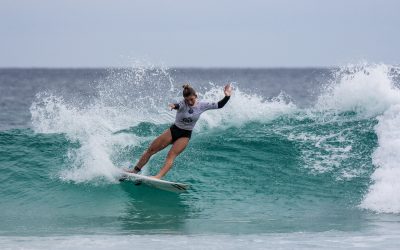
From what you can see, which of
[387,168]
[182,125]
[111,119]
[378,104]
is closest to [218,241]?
[182,125]

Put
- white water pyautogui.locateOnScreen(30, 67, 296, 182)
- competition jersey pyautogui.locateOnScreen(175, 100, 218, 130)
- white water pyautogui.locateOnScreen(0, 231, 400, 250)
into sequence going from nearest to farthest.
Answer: white water pyautogui.locateOnScreen(0, 231, 400, 250), competition jersey pyautogui.locateOnScreen(175, 100, 218, 130), white water pyautogui.locateOnScreen(30, 67, 296, 182)

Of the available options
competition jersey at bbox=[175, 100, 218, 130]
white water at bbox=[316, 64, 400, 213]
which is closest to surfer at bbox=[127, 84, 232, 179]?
competition jersey at bbox=[175, 100, 218, 130]

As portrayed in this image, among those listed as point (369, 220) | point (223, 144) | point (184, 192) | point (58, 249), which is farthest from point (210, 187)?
point (58, 249)

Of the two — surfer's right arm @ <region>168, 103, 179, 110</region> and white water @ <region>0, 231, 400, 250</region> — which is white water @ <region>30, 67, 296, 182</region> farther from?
white water @ <region>0, 231, 400, 250</region>

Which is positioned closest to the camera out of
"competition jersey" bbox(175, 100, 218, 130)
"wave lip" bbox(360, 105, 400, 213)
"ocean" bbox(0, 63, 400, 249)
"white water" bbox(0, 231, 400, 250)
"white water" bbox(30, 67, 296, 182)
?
"white water" bbox(0, 231, 400, 250)

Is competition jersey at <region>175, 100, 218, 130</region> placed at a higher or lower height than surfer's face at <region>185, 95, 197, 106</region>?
lower

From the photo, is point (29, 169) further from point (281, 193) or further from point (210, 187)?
point (281, 193)

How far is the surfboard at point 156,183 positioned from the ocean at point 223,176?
28 cm

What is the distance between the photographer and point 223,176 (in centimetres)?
1392

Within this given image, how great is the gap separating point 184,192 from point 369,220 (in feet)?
11.9

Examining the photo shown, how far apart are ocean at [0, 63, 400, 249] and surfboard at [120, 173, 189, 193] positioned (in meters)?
0.28

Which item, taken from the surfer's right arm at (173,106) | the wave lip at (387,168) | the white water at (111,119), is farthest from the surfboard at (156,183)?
the wave lip at (387,168)

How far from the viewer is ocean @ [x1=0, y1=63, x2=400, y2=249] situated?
10016 millimetres

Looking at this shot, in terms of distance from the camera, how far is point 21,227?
34.8ft
